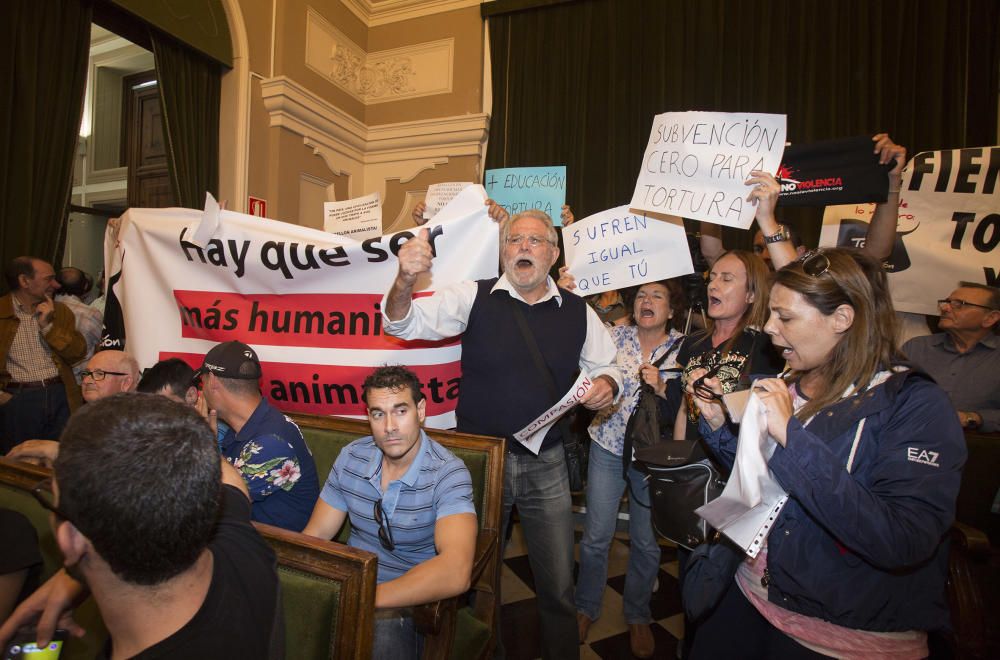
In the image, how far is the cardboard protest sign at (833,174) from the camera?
6.46 feet

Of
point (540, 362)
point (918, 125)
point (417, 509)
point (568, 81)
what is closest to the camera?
point (417, 509)

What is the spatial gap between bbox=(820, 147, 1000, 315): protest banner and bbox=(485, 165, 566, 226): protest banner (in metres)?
2.02

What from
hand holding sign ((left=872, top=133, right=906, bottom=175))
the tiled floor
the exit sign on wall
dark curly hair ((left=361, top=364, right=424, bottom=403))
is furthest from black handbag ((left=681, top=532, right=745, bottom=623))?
the exit sign on wall

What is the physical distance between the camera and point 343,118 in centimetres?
562

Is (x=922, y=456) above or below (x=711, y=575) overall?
above

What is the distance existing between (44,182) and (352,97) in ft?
10.2

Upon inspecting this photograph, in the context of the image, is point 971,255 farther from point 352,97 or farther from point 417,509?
point 352,97

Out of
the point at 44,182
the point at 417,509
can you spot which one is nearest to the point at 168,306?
the point at 417,509

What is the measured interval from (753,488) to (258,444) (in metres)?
1.42

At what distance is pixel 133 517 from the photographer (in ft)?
2.34

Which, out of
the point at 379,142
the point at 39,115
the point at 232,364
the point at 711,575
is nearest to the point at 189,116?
the point at 39,115

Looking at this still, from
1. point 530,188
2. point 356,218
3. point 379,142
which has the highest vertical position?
point 379,142

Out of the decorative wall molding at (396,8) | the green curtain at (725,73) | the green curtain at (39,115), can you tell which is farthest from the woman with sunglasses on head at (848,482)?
the decorative wall molding at (396,8)

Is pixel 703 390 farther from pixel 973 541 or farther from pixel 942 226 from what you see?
pixel 942 226
